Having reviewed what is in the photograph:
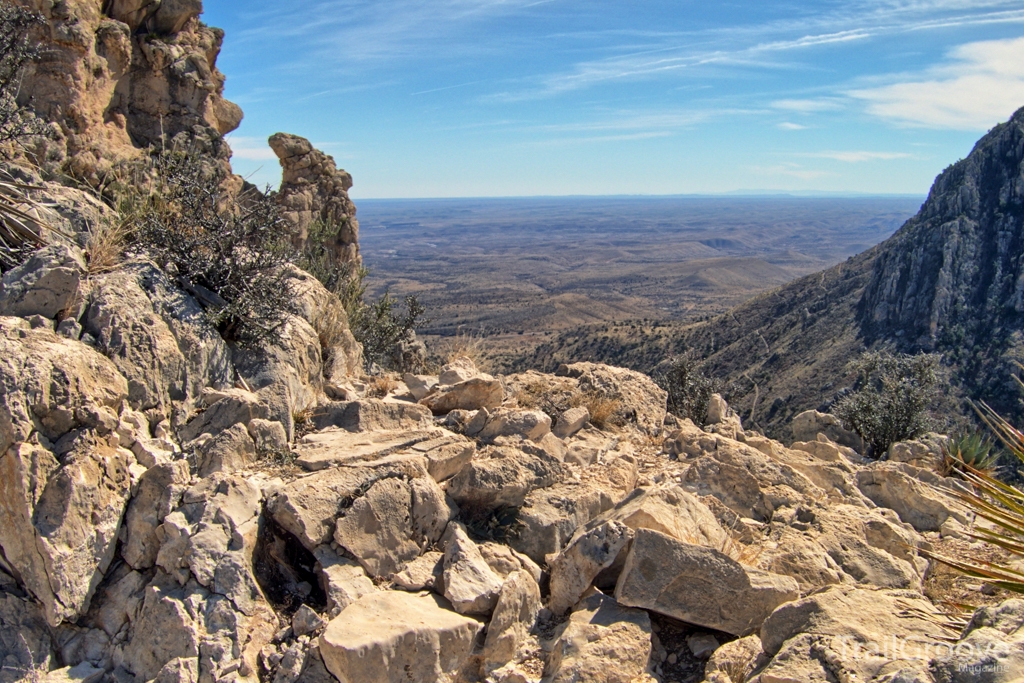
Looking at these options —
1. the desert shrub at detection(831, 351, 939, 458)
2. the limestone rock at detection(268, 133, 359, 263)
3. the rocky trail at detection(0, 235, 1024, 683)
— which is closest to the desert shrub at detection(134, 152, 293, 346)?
the rocky trail at detection(0, 235, 1024, 683)

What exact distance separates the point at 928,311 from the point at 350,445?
44.7 metres

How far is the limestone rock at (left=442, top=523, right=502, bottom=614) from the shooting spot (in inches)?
146

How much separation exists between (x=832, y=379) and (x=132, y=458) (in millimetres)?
36485

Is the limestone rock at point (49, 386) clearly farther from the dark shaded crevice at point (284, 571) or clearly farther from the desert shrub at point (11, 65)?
the desert shrub at point (11, 65)

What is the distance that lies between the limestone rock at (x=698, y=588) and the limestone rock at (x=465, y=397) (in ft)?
9.22

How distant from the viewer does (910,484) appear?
5.99 meters

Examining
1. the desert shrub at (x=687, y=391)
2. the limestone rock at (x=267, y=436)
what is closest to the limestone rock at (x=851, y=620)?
the limestone rock at (x=267, y=436)

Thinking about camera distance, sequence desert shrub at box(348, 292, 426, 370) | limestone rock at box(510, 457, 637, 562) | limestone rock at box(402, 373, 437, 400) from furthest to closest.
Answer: desert shrub at box(348, 292, 426, 370)
limestone rock at box(402, 373, 437, 400)
limestone rock at box(510, 457, 637, 562)

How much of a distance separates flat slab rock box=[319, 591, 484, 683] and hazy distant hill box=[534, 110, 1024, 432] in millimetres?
29375

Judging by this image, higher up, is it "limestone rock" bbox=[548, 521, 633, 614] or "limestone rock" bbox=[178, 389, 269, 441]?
"limestone rock" bbox=[178, 389, 269, 441]

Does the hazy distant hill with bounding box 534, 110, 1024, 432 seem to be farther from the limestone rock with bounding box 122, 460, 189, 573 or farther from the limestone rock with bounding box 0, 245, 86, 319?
the limestone rock with bounding box 0, 245, 86, 319

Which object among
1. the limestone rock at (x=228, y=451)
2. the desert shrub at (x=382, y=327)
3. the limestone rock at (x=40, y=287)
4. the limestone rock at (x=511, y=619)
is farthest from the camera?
the desert shrub at (x=382, y=327)

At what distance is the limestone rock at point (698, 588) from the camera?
367cm

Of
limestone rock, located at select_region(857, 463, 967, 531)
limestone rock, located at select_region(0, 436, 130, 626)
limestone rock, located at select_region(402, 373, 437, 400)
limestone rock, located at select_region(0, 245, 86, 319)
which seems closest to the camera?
limestone rock, located at select_region(0, 436, 130, 626)
